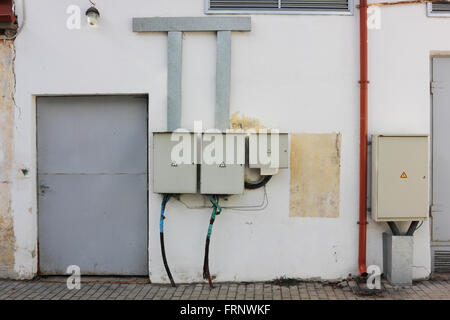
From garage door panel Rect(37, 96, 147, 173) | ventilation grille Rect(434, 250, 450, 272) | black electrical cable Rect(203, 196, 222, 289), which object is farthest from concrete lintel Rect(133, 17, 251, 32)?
ventilation grille Rect(434, 250, 450, 272)

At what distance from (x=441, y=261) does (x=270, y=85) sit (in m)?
3.43

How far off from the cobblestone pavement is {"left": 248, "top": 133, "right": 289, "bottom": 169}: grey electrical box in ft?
5.34

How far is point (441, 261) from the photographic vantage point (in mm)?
6051

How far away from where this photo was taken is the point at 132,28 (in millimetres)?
5816

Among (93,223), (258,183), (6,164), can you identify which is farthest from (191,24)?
(6,164)

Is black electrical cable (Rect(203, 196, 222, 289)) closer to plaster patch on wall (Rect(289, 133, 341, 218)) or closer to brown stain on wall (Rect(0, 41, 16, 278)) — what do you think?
plaster patch on wall (Rect(289, 133, 341, 218))

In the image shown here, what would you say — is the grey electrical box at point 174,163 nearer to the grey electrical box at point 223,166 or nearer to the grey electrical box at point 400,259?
the grey electrical box at point 223,166

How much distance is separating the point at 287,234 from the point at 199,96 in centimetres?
222

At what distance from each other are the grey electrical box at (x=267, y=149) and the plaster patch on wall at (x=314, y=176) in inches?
13.7

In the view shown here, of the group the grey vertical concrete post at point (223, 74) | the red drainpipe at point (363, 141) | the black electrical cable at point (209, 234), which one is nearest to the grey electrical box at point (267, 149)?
the grey vertical concrete post at point (223, 74)

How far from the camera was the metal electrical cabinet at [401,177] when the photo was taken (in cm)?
550

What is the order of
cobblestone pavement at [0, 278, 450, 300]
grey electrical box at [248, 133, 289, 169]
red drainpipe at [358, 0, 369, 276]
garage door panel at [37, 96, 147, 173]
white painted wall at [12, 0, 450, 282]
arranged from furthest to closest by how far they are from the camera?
garage door panel at [37, 96, 147, 173] → white painted wall at [12, 0, 450, 282] → red drainpipe at [358, 0, 369, 276] → grey electrical box at [248, 133, 289, 169] → cobblestone pavement at [0, 278, 450, 300]

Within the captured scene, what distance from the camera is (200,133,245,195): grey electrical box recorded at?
5508mm

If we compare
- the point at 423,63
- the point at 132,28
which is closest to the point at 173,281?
the point at 132,28
